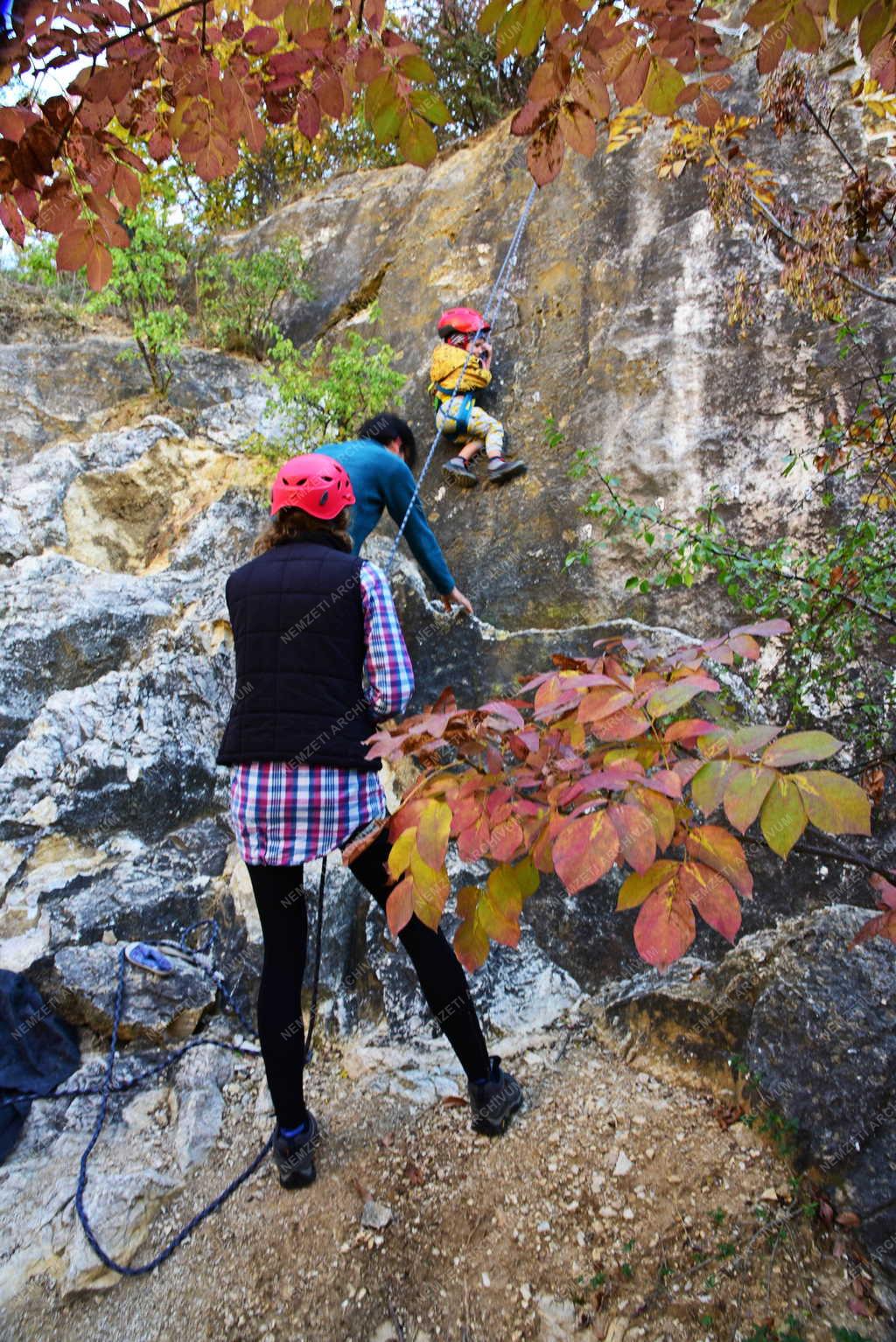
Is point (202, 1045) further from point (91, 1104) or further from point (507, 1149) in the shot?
point (507, 1149)

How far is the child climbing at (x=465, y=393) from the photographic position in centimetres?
512

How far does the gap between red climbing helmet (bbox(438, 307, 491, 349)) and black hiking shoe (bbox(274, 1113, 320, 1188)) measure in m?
5.00

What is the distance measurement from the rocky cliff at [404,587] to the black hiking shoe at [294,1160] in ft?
1.28

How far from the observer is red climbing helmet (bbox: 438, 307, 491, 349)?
17.8 ft

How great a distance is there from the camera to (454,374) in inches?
209

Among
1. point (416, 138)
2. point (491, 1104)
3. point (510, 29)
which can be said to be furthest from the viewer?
point (491, 1104)

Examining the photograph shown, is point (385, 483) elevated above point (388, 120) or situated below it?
below

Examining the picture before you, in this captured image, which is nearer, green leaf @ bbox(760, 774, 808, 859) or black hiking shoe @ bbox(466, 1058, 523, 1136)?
green leaf @ bbox(760, 774, 808, 859)

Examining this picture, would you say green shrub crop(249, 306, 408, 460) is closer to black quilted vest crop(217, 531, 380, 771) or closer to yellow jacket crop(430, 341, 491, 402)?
yellow jacket crop(430, 341, 491, 402)

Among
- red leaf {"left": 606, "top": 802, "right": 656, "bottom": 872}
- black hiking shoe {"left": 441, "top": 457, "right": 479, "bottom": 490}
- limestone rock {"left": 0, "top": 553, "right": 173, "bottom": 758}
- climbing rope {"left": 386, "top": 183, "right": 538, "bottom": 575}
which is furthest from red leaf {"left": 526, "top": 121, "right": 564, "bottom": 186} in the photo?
climbing rope {"left": 386, "top": 183, "right": 538, "bottom": 575}

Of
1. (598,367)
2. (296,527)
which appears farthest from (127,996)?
(598,367)

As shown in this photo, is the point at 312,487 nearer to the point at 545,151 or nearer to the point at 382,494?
the point at 545,151

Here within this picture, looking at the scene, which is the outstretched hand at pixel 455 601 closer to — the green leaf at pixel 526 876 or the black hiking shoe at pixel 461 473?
the black hiking shoe at pixel 461 473

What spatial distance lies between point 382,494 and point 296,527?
135 centimetres
